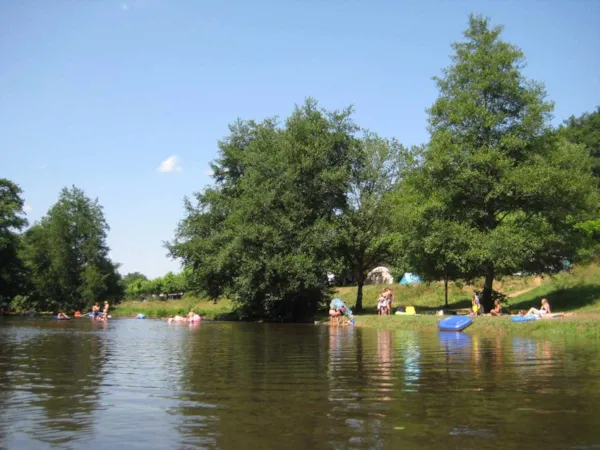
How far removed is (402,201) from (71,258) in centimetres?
6084

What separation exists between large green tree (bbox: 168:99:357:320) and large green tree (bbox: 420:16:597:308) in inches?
430

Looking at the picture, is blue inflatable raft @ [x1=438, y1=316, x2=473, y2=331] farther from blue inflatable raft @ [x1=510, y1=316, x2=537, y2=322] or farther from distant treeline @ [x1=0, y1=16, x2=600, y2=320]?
distant treeline @ [x1=0, y1=16, x2=600, y2=320]

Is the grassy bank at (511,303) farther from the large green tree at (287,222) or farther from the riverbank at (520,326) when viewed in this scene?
the large green tree at (287,222)

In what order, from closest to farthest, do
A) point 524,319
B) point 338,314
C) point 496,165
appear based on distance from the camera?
1. point 524,319
2. point 496,165
3. point 338,314

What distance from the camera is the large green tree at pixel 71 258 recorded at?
81.3m

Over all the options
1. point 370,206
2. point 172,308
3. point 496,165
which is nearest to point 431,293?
point 370,206

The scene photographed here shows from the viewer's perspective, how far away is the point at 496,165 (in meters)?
35.1

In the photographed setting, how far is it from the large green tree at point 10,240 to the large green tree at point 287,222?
3026 cm

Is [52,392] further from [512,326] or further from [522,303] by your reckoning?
[522,303]

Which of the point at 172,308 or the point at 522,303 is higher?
the point at 522,303

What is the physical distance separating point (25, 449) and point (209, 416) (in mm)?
2640

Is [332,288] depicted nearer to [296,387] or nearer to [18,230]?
[296,387]

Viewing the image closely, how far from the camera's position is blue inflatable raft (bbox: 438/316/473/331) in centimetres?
2827

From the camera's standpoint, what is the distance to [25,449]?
7039 millimetres
